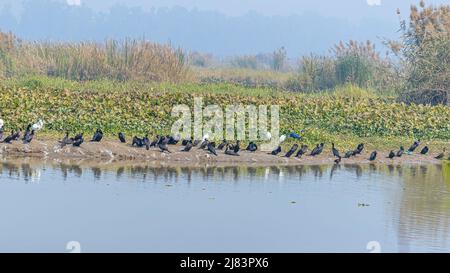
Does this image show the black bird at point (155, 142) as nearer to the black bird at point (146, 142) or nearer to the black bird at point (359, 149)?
the black bird at point (146, 142)

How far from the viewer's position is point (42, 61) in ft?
126

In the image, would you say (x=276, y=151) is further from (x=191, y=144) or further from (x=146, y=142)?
(x=146, y=142)

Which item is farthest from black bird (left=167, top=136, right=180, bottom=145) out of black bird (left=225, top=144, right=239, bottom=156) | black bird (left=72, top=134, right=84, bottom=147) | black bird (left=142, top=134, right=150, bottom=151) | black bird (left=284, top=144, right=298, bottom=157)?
black bird (left=284, top=144, right=298, bottom=157)

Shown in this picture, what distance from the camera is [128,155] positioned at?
25156mm

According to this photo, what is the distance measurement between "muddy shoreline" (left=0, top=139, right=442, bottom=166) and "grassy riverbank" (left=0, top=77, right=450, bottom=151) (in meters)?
1.36

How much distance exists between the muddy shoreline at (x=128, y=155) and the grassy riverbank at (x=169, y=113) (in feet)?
4.46

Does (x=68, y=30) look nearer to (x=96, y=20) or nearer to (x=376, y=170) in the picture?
(x=96, y=20)

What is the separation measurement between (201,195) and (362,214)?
294 cm

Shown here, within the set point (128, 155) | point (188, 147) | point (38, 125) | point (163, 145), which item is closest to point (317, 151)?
point (188, 147)

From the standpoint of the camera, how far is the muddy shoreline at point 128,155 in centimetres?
2477

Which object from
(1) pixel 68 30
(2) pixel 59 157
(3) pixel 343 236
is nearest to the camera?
(3) pixel 343 236

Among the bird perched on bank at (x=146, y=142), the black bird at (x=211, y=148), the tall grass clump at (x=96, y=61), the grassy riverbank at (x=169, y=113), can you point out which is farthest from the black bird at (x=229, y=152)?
the tall grass clump at (x=96, y=61)
